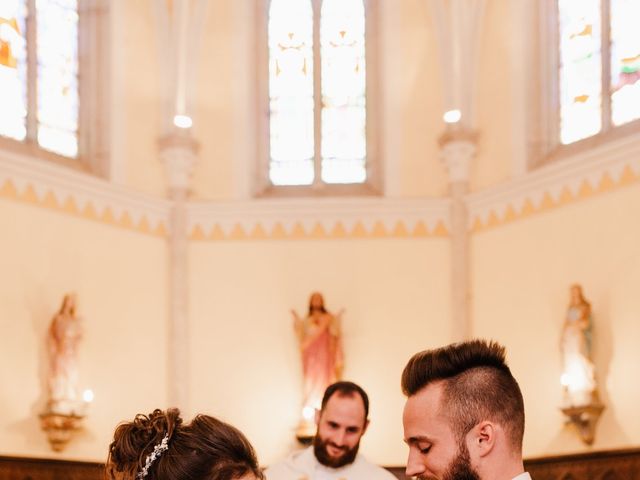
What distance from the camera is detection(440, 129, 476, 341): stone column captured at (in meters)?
13.5

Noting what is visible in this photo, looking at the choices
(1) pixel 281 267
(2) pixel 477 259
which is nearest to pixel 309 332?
(1) pixel 281 267

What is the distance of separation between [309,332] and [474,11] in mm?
4533

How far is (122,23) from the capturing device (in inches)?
557

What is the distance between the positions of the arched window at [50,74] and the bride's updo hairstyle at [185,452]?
1060cm

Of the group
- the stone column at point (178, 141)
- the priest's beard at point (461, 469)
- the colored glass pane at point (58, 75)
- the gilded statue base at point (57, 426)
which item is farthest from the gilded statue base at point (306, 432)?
the priest's beard at point (461, 469)

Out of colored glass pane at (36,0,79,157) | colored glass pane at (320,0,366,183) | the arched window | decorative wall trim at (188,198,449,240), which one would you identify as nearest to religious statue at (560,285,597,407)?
decorative wall trim at (188,198,449,240)

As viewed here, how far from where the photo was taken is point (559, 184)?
12703mm

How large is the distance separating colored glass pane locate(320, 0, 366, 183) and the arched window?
2.95 meters

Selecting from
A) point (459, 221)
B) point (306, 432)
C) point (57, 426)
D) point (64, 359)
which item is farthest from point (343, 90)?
point (57, 426)

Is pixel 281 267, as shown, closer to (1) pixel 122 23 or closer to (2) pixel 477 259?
(2) pixel 477 259

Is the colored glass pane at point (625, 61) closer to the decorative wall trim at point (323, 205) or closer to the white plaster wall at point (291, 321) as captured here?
the decorative wall trim at point (323, 205)

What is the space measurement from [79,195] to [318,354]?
3.34m

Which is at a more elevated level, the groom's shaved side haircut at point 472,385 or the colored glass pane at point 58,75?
the colored glass pane at point 58,75

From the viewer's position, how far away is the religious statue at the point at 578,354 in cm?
1166
